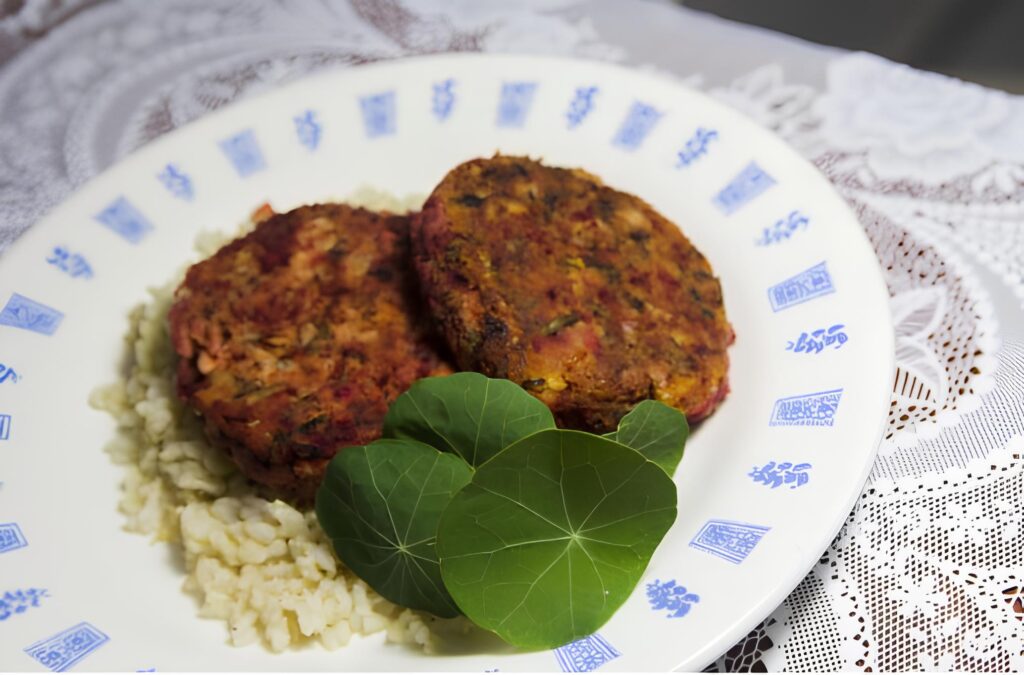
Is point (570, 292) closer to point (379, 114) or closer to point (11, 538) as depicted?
point (379, 114)

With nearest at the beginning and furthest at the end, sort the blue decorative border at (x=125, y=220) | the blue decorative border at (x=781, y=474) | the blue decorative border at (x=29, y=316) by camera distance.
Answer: the blue decorative border at (x=781, y=474) → the blue decorative border at (x=29, y=316) → the blue decorative border at (x=125, y=220)

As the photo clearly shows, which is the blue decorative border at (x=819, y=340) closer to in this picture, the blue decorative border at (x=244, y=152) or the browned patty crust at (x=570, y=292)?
the browned patty crust at (x=570, y=292)

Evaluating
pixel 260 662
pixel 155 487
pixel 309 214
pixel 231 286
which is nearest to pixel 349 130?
pixel 309 214

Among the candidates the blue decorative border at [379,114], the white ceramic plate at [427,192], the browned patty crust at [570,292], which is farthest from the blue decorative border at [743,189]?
the blue decorative border at [379,114]

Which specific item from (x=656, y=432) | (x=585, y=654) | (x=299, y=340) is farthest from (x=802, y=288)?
(x=299, y=340)

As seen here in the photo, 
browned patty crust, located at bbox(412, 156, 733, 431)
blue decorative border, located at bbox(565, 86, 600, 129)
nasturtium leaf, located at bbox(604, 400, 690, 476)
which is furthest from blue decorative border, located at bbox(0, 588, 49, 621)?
blue decorative border, located at bbox(565, 86, 600, 129)

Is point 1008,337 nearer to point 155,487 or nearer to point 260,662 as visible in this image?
point 260,662
